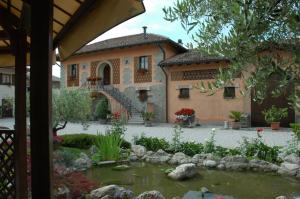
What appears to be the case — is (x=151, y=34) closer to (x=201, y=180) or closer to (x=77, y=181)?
(x=201, y=180)

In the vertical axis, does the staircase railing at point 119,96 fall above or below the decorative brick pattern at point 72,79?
below

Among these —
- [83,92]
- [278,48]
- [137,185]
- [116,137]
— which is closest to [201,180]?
[137,185]

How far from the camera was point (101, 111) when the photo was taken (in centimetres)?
2459

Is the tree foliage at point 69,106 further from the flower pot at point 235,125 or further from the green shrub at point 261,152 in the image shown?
the flower pot at point 235,125

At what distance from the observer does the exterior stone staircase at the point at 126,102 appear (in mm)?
23875

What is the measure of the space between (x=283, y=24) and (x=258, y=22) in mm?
171

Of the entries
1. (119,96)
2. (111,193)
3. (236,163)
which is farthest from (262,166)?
(119,96)

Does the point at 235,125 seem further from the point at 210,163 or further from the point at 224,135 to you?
the point at 210,163

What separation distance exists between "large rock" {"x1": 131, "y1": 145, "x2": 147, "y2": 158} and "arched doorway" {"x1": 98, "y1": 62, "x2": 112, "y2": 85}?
17343 millimetres

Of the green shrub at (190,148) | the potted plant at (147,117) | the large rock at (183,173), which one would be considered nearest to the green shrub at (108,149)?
the green shrub at (190,148)

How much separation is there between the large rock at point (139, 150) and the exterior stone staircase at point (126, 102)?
40.1 feet

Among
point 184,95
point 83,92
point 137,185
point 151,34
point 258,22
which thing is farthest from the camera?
point 151,34

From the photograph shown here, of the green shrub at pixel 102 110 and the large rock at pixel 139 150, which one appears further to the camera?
the green shrub at pixel 102 110

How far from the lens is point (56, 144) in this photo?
26.7 feet
